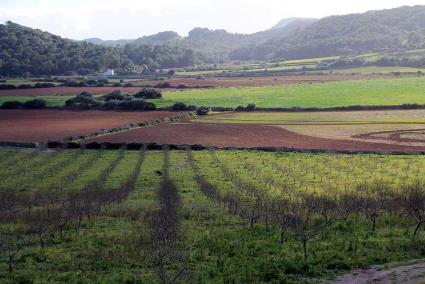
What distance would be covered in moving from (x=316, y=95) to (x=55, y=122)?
5915 centimetres

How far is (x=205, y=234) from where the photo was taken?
32.0m

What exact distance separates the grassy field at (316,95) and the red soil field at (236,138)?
94.7 ft

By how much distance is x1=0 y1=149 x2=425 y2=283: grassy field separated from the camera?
2653 centimetres

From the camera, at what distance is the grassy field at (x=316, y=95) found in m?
112

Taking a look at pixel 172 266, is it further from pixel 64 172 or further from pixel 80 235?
pixel 64 172

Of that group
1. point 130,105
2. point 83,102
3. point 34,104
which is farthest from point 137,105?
point 34,104

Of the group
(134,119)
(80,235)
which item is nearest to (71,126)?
(134,119)

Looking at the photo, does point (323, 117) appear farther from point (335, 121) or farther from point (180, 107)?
point (180, 107)

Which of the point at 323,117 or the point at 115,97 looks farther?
the point at 115,97

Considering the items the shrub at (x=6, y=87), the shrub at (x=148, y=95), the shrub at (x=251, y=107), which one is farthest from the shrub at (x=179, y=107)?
the shrub at (x=6, y=87)

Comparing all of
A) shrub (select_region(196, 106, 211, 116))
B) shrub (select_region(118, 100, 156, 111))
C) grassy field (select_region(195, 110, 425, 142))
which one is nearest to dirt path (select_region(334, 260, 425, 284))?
grassy field (select_region(195, 110, 425, 142))

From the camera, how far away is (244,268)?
26.4m

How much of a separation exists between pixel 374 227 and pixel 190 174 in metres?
23.6

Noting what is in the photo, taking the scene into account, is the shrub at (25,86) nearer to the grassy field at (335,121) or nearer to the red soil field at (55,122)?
the red soil field at (55,122)
